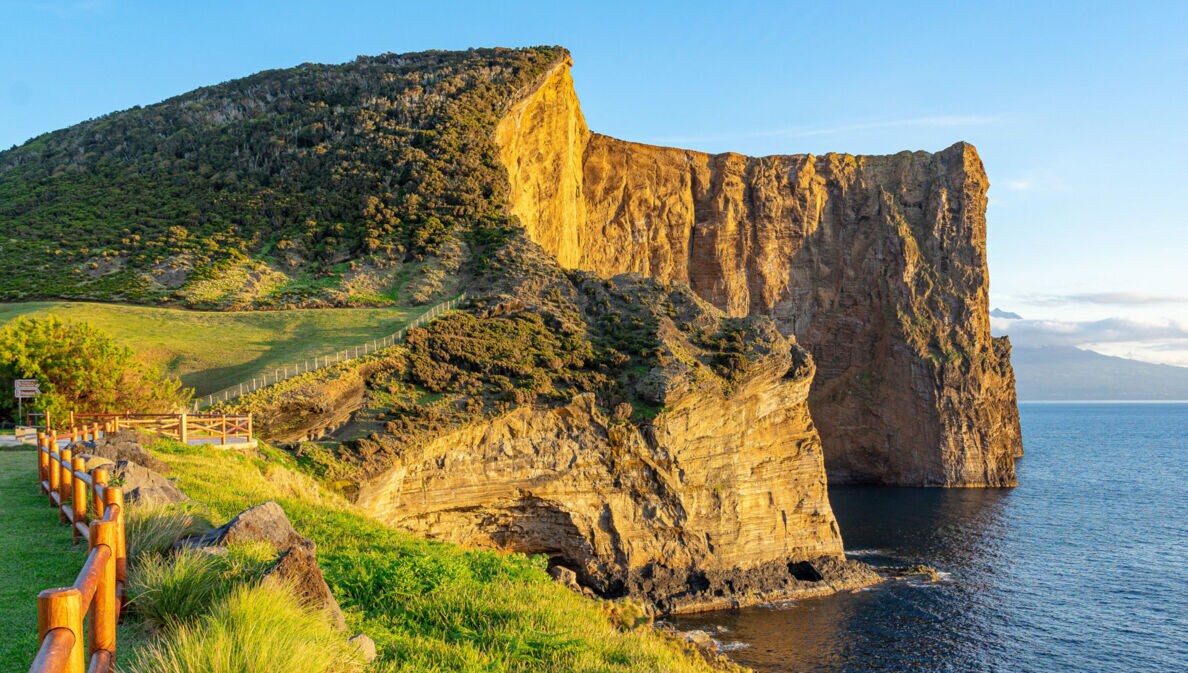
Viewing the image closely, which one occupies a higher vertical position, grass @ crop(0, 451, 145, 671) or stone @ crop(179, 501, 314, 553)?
stone @ crop(179, 501, 314, 553)

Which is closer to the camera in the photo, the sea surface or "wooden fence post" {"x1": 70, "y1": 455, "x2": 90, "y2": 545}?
"wooden fence post" {"x1": 70, "y1": 455, "x2": 90, "y2": 545}

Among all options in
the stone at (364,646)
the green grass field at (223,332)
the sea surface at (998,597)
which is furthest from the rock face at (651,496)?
the stone at (364,646)

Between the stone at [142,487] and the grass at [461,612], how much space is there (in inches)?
42.2

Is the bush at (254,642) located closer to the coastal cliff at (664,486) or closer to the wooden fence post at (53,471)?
the wooden fence post at (53,471)

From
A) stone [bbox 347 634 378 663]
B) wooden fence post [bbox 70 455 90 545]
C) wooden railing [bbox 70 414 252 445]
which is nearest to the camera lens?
stone [bbox 347 634 378 663]

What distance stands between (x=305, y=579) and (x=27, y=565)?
15.3 ft

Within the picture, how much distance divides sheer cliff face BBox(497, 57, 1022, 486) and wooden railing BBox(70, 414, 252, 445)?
52924 mm

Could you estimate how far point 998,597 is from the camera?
4644 cm

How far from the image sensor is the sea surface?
37750mm

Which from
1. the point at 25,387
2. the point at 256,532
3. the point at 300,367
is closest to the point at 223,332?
the point at 300,367

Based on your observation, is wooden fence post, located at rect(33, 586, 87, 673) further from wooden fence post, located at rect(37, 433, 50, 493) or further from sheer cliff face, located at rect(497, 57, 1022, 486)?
sheer cliff face, located at rect(497, 57, 1022, 486)

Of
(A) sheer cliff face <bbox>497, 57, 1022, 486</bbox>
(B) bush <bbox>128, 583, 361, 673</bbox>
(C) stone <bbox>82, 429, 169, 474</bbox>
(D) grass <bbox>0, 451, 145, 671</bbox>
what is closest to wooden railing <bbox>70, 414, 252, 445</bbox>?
(C) stone <bbox>82, 429, 169, 474</bbox>

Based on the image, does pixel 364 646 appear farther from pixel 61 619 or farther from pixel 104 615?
pixel 61 619

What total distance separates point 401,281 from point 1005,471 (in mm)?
67654
